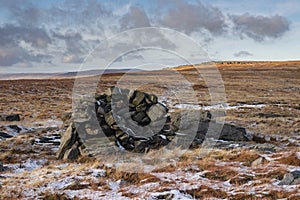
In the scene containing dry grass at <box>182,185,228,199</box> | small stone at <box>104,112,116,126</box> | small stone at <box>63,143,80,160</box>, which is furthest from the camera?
small stone at <box>104,112,116,126</box>

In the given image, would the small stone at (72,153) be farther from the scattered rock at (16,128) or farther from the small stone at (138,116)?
the scattered rock at (16,128)

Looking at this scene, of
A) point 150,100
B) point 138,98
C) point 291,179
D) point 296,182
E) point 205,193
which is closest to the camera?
point 205,193

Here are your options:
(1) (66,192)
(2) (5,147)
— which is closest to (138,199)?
(1) (66,192)

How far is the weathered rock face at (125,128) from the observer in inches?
716

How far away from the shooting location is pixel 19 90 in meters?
62.3

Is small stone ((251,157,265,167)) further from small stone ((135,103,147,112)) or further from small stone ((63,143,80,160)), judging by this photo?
small stone ((63,143,80,160))

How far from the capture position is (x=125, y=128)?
62.8ft

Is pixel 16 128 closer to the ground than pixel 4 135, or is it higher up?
higher up

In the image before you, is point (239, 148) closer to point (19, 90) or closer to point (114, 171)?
point (114, 171)

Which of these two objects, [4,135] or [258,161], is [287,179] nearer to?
[258,161]

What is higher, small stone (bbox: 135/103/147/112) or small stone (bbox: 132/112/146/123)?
small stone (bbox: 135/103/147/112)

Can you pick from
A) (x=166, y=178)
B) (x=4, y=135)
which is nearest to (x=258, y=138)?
(x=166, y=178)

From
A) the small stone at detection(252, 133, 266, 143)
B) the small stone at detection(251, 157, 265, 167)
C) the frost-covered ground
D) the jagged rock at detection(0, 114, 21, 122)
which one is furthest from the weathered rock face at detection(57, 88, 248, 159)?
the jagged rock at detection(0, 114, 21, 122)

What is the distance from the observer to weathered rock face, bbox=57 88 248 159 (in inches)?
716
